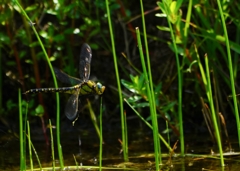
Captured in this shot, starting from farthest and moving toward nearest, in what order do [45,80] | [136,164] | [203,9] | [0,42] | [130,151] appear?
[45,80] → [0,42] → [203,9] → [130,151] → [136,164]

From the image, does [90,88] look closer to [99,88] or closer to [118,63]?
[99,88]

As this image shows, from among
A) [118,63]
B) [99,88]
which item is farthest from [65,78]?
[118,63]

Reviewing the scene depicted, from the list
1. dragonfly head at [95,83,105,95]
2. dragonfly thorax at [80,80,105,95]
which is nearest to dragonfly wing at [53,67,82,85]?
dragonfly thorax at [80,80,105,95]

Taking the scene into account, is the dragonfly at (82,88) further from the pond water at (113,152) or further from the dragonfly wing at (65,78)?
the pond water at (113,152)

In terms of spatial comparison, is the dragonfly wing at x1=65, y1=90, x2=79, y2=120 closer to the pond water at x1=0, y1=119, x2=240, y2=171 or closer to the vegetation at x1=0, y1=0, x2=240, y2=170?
the pond water at x1=0, y1=119, x2=240, y2=171

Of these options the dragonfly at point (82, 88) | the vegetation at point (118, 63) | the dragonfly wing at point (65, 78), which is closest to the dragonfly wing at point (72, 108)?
the dragonfly at point (82, 88)

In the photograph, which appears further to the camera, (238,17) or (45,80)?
(45,80)

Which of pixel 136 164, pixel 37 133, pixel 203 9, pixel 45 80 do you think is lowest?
pixel 136 164

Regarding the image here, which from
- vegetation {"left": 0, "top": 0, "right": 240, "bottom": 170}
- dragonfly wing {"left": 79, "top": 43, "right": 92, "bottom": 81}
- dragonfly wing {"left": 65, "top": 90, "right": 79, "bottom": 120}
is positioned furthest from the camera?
vegetation {"left": 0, "top": 0, "right": 240, "bottom": 170}

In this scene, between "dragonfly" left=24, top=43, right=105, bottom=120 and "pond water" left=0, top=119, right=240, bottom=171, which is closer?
"dragonfly" left=24, top=43, right=105, bottom=120

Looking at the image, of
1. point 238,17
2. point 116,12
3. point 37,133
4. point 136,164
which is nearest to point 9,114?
point 37,133

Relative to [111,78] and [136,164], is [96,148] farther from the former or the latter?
[111,78]
